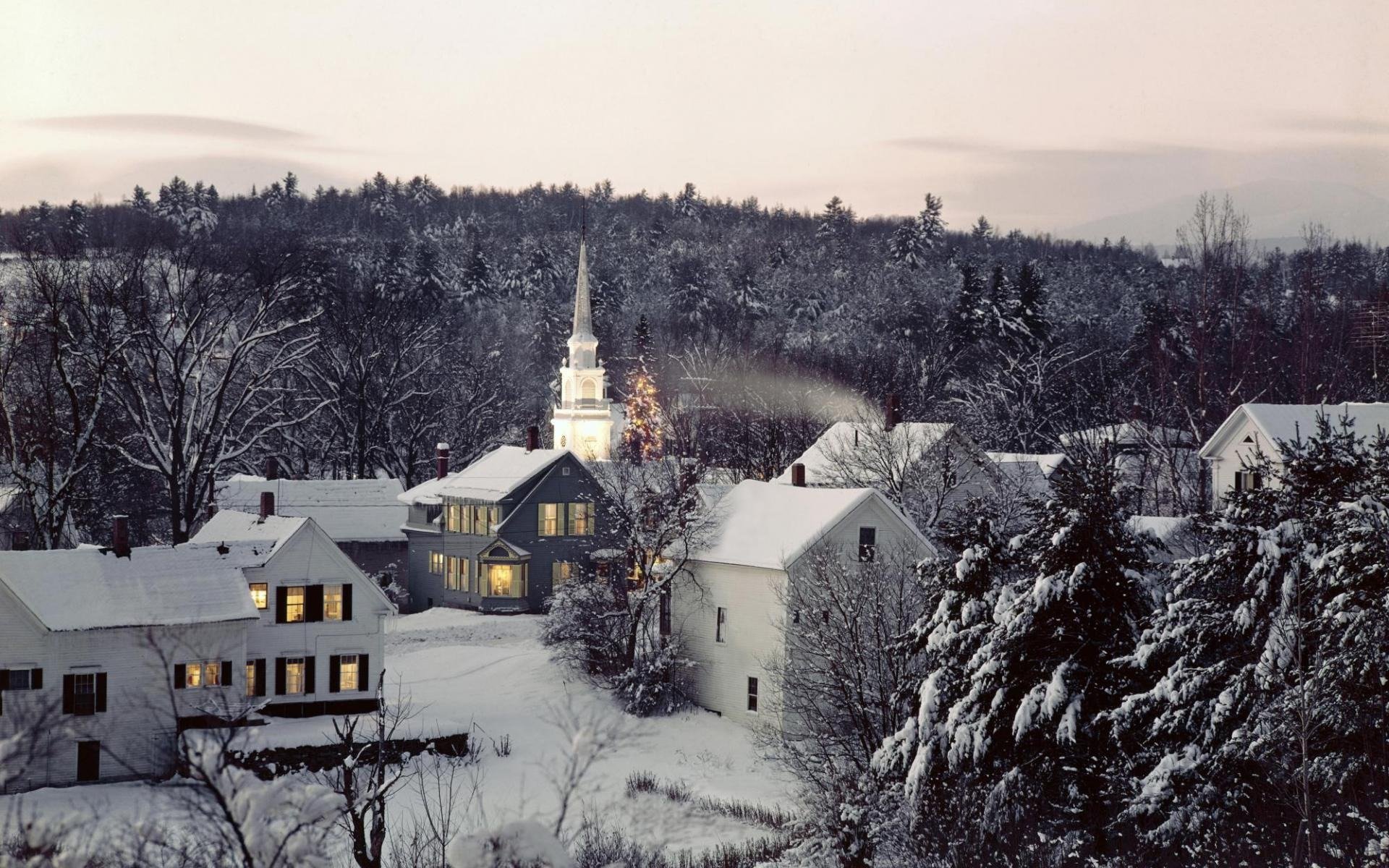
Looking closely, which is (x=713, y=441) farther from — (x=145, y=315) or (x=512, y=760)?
(x=512, y=760)

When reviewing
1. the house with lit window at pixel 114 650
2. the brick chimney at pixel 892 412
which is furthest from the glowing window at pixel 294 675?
the brick chimney at pixel 892 412

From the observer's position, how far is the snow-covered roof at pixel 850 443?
50.2 meters

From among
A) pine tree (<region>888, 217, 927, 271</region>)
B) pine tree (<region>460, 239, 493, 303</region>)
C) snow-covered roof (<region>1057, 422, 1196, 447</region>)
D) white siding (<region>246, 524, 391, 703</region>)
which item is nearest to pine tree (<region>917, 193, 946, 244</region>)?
pine tree (<region>888, 217, 927, 271</region>)

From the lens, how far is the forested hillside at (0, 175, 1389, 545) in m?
54.5

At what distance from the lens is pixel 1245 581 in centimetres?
2294

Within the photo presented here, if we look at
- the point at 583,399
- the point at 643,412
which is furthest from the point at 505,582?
the point at 643,412

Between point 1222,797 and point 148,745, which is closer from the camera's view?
point 1222,797

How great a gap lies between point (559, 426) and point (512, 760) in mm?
39853

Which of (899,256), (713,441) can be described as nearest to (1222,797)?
(713,441)

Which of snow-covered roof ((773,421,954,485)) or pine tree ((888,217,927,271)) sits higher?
pine tree ((888,217,927,271))

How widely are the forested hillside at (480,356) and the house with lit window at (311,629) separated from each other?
12148 millimetres

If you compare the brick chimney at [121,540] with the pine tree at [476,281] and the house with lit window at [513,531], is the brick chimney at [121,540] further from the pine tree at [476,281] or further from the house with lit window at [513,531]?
the pine tree at [476,281]

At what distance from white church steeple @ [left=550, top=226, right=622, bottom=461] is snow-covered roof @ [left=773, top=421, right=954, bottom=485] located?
65.4 ft

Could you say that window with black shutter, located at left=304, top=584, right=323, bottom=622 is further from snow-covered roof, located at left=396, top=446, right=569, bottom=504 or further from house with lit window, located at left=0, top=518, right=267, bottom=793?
snow-covered roof, located at left=396, top=446, right=569, bottom=504
